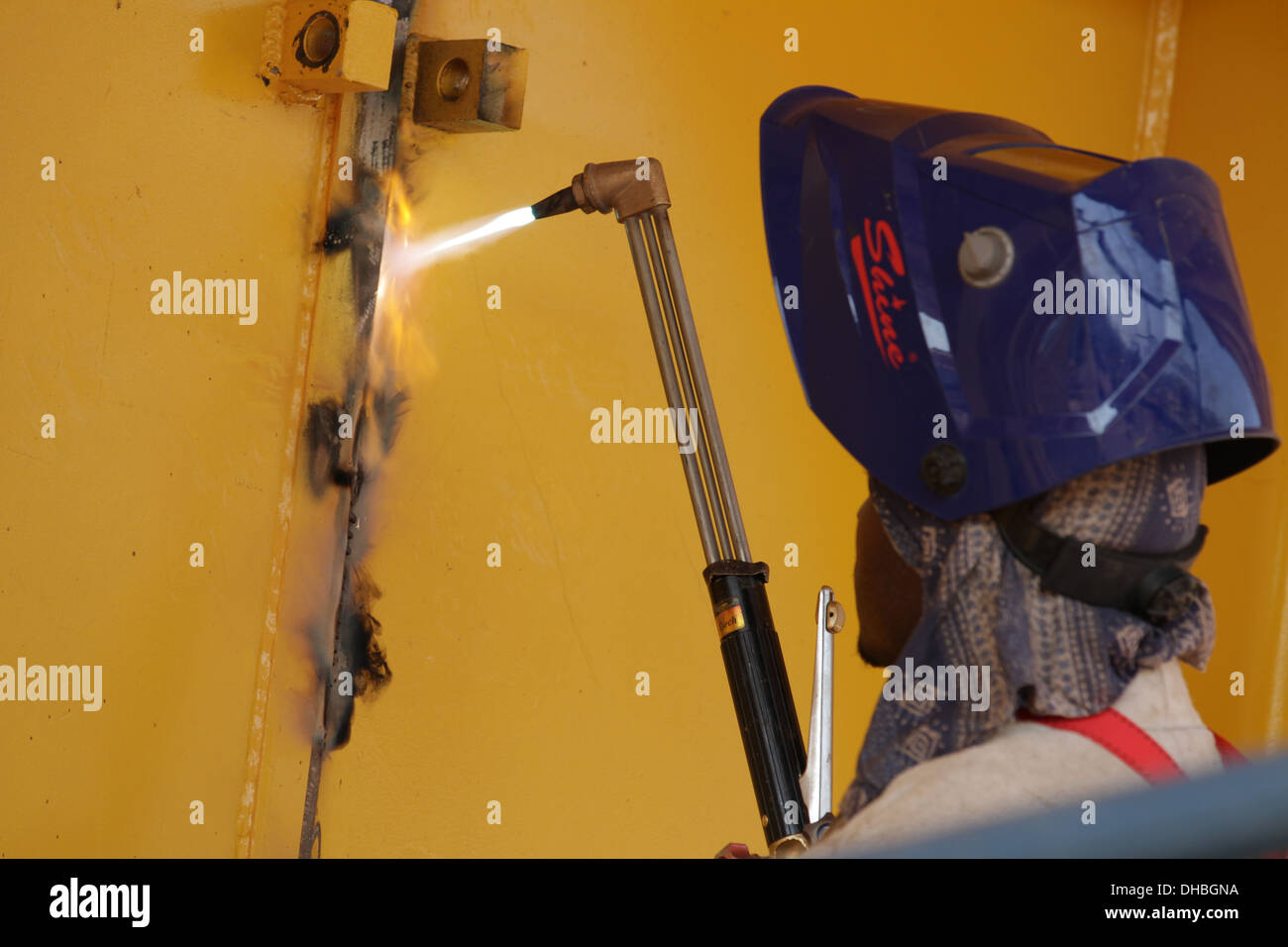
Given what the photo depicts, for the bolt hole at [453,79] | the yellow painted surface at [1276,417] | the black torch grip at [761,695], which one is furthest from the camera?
the yellow painted surface at [1276,417]

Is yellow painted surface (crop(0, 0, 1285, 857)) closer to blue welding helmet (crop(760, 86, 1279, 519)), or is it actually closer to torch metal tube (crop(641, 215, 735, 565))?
torch metal tube (crop(641, 215, 735, 565))

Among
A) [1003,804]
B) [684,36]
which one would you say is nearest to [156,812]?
[1003,804]

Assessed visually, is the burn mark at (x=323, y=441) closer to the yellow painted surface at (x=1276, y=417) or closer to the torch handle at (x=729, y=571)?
the torch handle at (x=729, y=571)

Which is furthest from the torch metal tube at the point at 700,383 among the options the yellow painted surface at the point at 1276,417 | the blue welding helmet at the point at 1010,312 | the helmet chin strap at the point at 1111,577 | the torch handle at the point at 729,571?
the yellow painted surface at the point at 1276,417

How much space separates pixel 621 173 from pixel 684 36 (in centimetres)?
57

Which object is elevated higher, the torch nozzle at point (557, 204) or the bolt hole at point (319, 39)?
the bolt hole at point (319, 39)

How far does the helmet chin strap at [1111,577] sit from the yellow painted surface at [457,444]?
0.77 metres

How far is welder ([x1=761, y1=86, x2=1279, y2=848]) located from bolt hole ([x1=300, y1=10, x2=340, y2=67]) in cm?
54

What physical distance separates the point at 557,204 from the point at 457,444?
38 centimetres

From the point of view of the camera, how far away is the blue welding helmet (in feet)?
2.88

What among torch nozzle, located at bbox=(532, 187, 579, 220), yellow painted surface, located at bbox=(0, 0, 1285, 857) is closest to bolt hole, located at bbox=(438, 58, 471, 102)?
yellow painted surface, located at bbox=(0, 0, 1285, 857)

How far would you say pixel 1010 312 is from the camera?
898mm

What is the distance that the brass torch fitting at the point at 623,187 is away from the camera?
1175 millimetres

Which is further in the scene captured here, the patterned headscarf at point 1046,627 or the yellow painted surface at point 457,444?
the yellow painted surface at point 457,444
